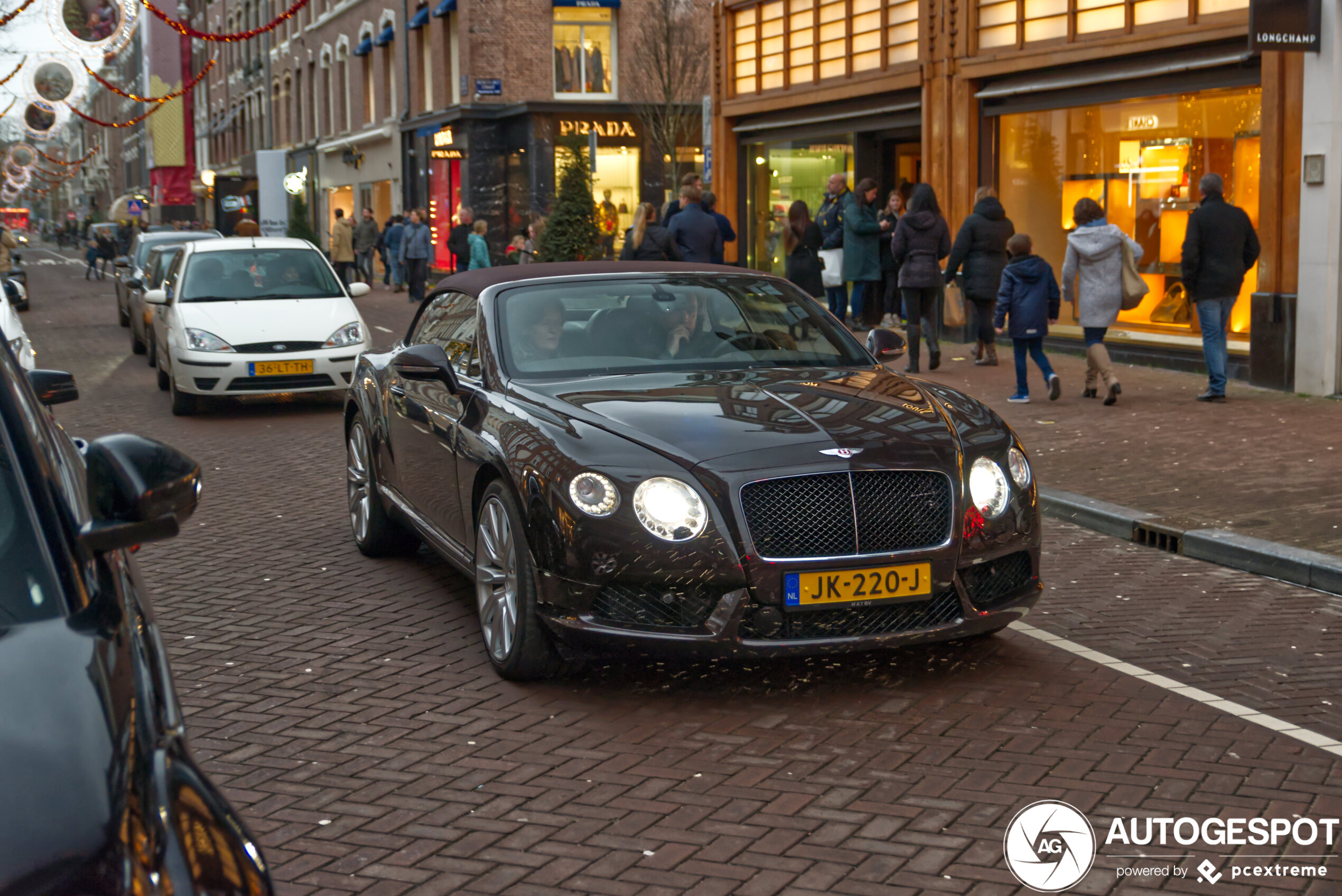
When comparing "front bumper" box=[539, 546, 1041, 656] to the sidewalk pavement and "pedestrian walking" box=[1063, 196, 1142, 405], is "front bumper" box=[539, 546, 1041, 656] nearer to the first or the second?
the sidewalk pavement

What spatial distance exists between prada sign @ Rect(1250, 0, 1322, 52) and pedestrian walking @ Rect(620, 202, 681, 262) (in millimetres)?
5859

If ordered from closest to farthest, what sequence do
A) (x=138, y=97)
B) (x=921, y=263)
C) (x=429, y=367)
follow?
(x=429, y=367) → (x=921, y=263) → (x=138, y=97)

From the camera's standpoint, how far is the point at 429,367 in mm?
5949

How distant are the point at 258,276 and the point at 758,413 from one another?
33.2 ft

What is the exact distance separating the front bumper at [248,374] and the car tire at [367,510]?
5460mm

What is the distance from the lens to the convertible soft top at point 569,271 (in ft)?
20.8

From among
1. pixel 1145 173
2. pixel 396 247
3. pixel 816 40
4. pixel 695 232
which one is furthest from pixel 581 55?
pixel 1145 173

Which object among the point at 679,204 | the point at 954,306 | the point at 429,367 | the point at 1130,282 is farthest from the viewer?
the point at 679,204

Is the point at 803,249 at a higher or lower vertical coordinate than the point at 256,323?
higher

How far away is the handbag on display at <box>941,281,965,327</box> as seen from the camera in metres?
17.5

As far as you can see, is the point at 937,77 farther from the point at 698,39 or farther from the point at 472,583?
the point at 698,39

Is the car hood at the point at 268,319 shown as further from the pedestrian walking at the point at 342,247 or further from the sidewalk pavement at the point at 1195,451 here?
the pedestrian walking at the point at 342,247

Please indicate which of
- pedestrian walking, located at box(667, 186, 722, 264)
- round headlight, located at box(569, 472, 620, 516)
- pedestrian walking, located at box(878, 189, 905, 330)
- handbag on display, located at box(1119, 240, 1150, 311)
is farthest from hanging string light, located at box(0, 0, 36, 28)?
round headlight, located at box(569, 472, 620, 516)

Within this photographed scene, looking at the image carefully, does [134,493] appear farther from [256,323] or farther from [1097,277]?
[256,323]
